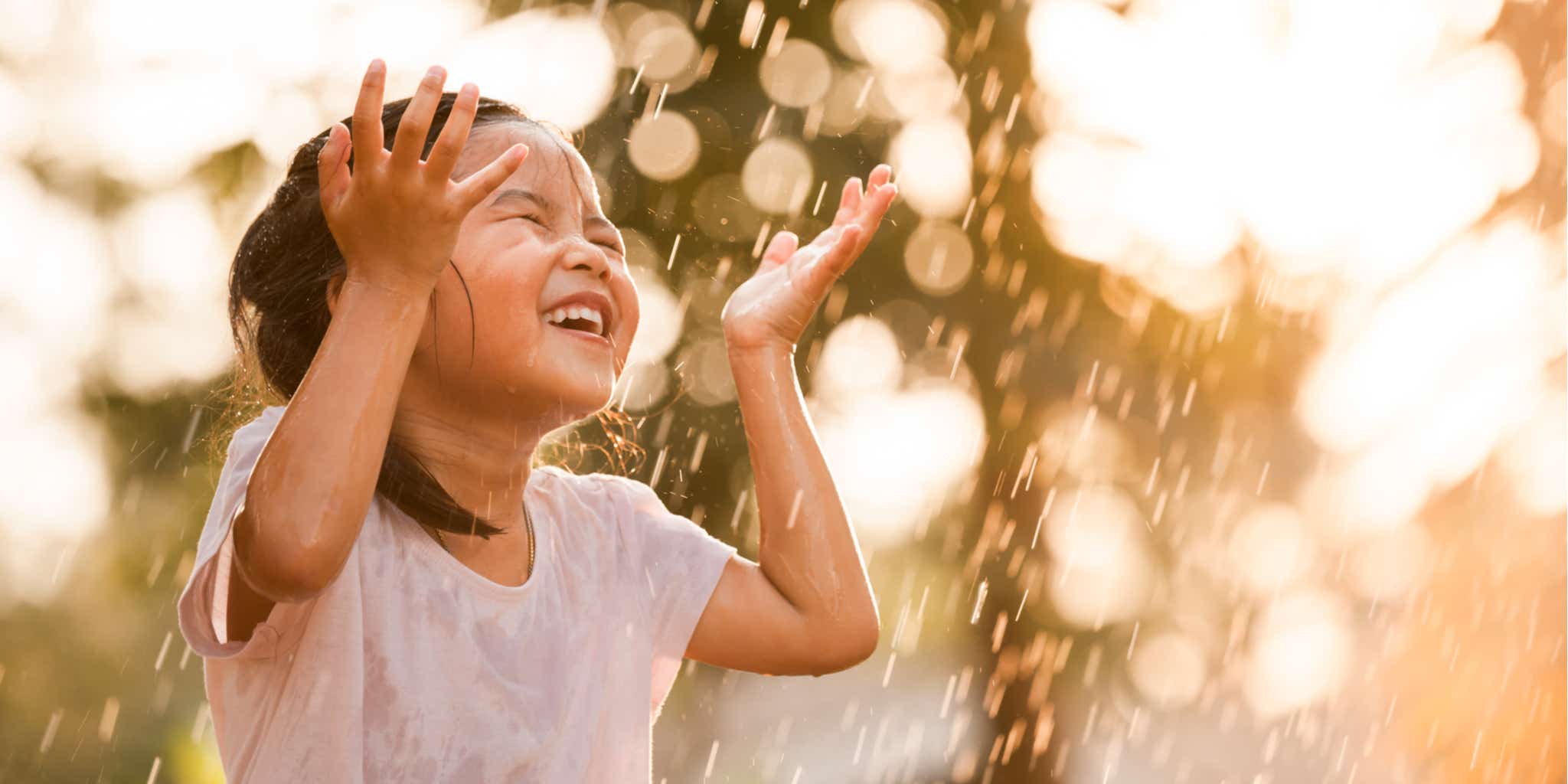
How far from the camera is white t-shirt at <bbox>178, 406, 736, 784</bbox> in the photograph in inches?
52.6

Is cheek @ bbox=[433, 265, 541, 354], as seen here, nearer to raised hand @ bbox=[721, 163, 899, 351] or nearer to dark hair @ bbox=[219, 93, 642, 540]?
dark hair @ bbox=[219, 93, 642, 540]

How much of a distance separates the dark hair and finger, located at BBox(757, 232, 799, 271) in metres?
0.33

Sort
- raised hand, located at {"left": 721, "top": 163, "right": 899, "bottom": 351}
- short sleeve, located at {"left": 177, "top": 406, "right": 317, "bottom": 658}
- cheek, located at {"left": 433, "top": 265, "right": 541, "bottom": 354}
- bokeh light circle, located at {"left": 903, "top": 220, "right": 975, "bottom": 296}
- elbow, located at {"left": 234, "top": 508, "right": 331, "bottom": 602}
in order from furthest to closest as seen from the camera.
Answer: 1. bokeh light circle, located at {"left": 903, "top": 220, "right": 975, "bottom": 296}
2. raised hand, located at {"left": 721, "top": 163, "right": 899, "bottom": 351}
3. cheek, located at {"left": 433, "top": 265, "right": 541, "bottom": 354}
4. short sleeve, located at {"left": 177, "top": 406, "right": 317, "bottom": 658}
5. elbow, located at {"left": 234, "top": 508, "right": 331, "bottom": 602}

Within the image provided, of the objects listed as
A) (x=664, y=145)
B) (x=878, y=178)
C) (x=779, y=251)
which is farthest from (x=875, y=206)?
(x=664, y=145)

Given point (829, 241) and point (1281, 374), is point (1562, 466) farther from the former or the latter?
point (829, 241)

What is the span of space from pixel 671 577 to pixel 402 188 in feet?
2.52

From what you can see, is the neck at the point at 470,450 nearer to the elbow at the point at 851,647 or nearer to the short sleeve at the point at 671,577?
the short sleeve at the point at 671,577

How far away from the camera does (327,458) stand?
46.6 inches

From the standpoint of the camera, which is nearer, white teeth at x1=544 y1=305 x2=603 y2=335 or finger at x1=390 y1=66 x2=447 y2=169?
finger at x1=390 y1=66 x2=447 y2=169

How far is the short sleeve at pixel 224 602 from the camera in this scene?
130 centimetres

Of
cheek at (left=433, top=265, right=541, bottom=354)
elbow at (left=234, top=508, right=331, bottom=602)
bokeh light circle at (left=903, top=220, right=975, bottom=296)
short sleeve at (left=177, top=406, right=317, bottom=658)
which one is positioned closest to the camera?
elbow at (left=234, top=508, right=331, bottom=602)

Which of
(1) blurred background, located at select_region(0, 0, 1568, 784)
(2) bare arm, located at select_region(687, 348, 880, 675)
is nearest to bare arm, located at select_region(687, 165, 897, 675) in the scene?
(2) bare arm, located at select_region(687, 348, 880, 675)

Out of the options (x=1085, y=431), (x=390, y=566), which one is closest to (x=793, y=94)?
(x=1085, y=431)

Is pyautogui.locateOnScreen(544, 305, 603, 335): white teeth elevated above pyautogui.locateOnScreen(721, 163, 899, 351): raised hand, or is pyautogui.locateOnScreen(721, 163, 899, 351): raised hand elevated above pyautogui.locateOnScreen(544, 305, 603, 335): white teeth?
pyautogui.locateOnScreen(721, 163, 899, 351): raised hand
